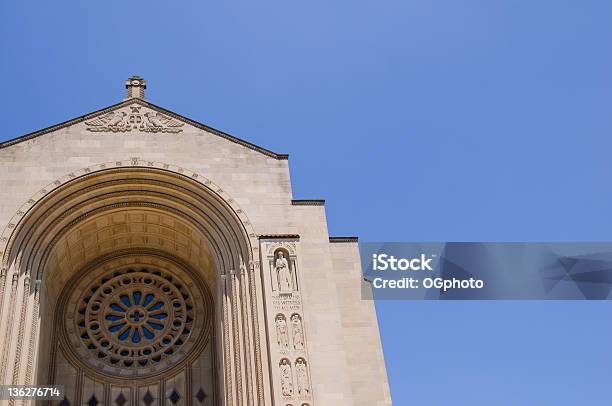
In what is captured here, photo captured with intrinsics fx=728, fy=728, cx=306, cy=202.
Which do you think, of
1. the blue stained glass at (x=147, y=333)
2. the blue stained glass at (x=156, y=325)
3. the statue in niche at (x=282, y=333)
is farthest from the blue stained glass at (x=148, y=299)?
the statue in niche at (x=282, y=333)

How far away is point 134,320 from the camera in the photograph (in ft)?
65.4

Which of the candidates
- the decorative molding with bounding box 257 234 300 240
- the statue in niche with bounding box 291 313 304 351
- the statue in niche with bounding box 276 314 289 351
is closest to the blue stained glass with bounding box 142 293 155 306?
the decorative molding with bounding box 257 234 300 240

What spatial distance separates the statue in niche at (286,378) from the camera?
51.2 ft

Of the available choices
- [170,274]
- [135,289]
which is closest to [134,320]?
[135,289]

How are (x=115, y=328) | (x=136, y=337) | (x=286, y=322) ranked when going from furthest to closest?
(x=115, y=328) < (x=136, y=337) < (x=286, y=322)

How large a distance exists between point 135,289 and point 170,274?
41.4 inches

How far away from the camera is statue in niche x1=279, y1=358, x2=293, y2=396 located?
51.2ft

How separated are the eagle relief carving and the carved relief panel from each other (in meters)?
4.62

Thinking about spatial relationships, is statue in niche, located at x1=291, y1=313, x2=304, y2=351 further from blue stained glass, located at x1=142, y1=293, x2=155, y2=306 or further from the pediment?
the pediment

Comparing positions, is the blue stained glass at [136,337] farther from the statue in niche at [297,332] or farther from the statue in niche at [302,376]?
the statue in niche at [302,376]

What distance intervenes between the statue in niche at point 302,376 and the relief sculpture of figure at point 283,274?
1855mm

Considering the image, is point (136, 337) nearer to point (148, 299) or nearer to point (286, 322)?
point (148, 299)

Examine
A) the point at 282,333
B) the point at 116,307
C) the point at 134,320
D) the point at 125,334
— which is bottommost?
the point at 282,333

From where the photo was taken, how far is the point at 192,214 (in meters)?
19.0
